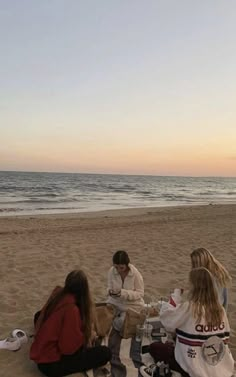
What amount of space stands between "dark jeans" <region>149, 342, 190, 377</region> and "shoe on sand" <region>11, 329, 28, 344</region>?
146 cm

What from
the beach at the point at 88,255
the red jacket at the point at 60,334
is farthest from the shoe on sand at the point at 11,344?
the red jacket at the point at 60,334

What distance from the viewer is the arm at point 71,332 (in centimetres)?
354

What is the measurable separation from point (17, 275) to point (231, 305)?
12.8ft

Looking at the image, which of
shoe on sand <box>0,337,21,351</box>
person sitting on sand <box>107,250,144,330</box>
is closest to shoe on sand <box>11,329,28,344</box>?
shoe on sand <box>0,337,21,351</box>

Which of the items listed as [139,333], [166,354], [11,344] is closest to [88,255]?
[139,333]

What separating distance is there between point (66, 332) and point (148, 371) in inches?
38.3

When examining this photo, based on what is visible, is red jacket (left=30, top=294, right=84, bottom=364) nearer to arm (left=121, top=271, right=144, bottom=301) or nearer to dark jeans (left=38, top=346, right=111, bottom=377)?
dark jeans (left=38, top=346, right=111, bottom=377)

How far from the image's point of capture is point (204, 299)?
3.29m

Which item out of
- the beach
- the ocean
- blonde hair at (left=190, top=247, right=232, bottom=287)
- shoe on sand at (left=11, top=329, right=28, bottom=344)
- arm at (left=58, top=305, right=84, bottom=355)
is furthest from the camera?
the ocean

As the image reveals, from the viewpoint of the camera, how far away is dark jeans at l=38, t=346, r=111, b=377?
369 centimetres

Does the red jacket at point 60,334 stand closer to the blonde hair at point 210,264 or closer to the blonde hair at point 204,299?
the blonde hair at point 204,299

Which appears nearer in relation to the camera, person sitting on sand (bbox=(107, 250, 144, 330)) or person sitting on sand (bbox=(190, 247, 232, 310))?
person sitting on sand (bbox=(190, 247, 232, 310))

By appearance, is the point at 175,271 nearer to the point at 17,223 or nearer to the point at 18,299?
the point at 18,299

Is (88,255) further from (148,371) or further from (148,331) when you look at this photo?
(148,371)
